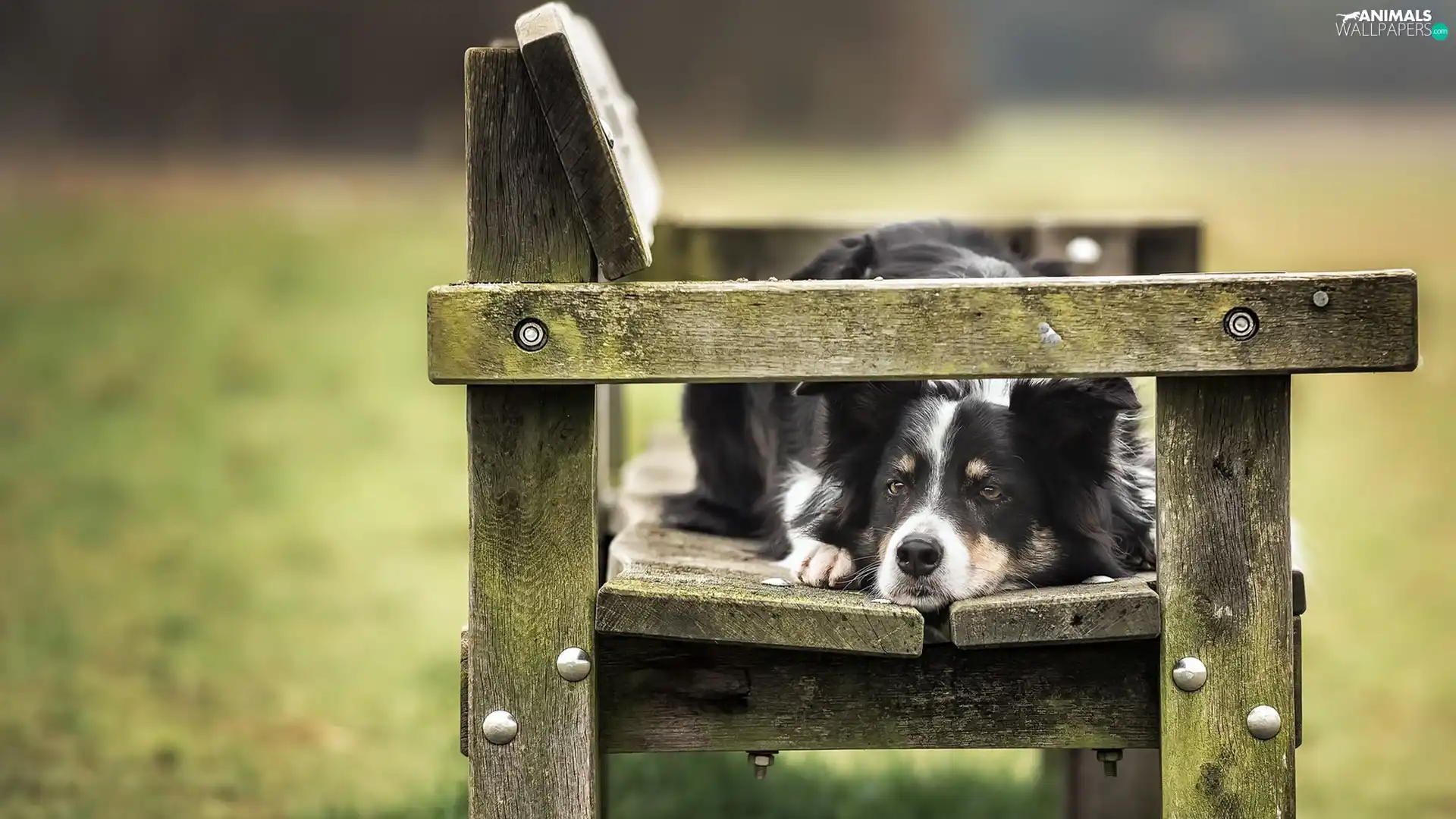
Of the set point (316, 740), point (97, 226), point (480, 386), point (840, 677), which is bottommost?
point (316, 740)

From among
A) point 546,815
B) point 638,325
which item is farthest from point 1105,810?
point 638,325

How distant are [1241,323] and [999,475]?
0.65 meters

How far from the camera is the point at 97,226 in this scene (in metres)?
12.3

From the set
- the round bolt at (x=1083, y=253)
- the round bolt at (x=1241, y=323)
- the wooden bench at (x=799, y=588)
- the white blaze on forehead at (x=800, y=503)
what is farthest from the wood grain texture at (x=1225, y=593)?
the round bolt at (x=1083, y=253)

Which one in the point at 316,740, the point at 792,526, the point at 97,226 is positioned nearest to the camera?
the point at 792,526

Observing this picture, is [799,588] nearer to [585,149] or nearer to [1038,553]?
[1038,553]

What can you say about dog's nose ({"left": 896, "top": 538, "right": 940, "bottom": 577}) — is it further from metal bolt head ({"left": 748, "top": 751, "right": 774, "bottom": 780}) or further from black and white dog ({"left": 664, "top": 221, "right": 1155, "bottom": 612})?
metal bolt head ({"left": 748, "top": 751, "right": 774, "bottom": 780})

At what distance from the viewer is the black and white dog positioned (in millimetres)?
2652

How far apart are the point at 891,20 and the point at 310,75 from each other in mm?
5126

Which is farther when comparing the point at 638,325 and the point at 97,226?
the point at 97,226

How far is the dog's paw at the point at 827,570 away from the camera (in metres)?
2.74

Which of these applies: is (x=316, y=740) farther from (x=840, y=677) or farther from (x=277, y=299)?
(x=277, y=299)

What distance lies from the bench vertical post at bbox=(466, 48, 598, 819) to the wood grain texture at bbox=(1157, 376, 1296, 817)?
0.95 metres

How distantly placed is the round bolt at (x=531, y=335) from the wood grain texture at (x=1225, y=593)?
3.27ft
